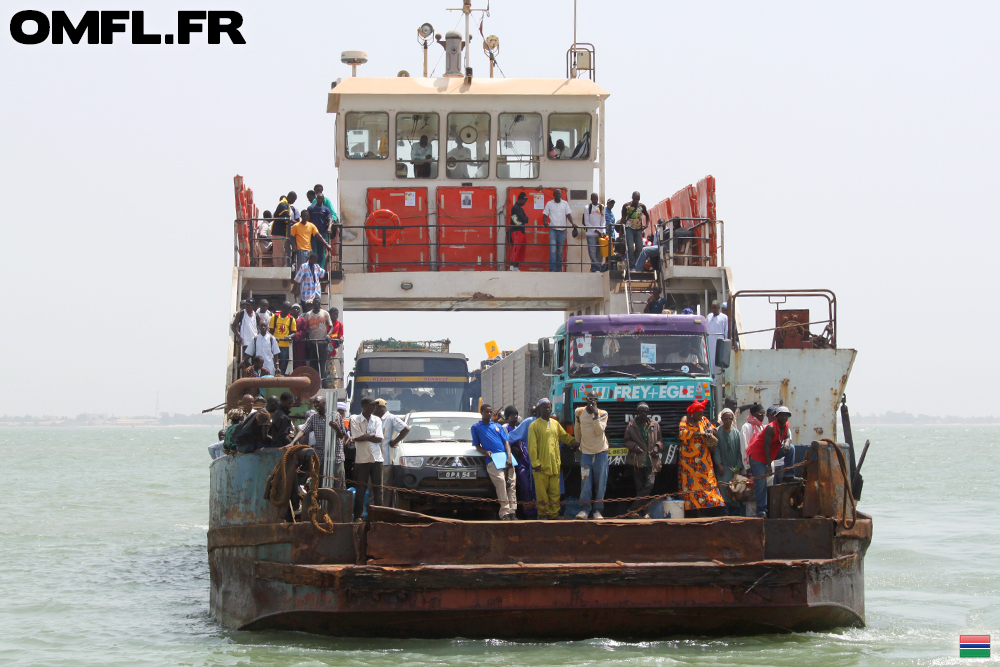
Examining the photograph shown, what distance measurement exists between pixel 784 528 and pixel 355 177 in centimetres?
1139

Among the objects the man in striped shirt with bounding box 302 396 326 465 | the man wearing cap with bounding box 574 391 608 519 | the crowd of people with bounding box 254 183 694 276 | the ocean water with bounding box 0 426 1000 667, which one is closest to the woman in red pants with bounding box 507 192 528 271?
the crowd of people with bounding box 254 183 694 276

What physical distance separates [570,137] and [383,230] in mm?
3780

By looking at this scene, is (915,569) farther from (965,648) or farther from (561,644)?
(561,644)

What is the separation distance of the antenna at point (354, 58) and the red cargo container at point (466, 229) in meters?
3.12

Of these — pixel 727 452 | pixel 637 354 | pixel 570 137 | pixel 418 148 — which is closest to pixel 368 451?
pixel 637 354

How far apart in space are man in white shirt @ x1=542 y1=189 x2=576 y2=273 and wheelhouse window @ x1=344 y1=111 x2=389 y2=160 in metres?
2.99

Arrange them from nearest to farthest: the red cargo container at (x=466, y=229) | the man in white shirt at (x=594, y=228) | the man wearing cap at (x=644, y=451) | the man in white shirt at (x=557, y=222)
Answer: the man wearing cap at (x=644, y=451)
the man in white shirt at (x=594, y=228)
the man in white shirt at (x=557, y=222)
the red cargo container at (x=466, y=229)

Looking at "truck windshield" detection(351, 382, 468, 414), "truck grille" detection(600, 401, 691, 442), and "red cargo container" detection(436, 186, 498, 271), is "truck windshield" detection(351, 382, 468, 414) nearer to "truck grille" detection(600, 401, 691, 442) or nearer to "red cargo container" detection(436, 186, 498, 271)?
"red cargo container" detection(436, 186, 498, 271)

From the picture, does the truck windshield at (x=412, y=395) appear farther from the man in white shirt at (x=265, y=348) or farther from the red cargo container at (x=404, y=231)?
the man in white shirt at (x=265, y=348)

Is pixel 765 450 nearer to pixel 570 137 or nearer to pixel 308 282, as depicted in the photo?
pixel 308 282

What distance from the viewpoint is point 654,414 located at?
13.6m

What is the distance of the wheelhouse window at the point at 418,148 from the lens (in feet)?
68.8

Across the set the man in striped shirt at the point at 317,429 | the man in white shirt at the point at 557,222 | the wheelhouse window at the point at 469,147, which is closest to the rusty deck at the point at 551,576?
the man in striped shirt at the point at 317,429

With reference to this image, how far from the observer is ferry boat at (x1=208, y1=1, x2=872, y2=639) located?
443 inches
